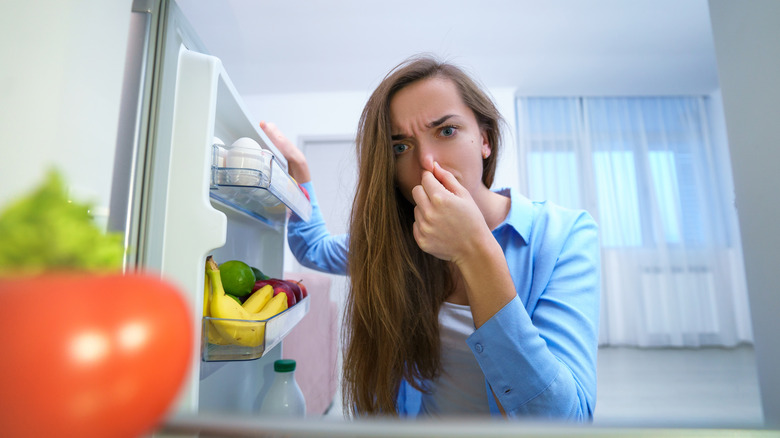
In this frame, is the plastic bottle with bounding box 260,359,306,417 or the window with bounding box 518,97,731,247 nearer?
the plastic bottle with bounding box 260,359,306,417

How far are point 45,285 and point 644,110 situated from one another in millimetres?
4724

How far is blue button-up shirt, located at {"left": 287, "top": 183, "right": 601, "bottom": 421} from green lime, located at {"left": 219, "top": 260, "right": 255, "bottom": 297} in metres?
0.35

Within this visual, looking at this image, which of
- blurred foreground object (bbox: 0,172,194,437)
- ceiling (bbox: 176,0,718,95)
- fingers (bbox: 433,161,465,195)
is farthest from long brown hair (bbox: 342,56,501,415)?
ceiling (bbox: 176,0,718,95)

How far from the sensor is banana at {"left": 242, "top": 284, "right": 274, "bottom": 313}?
1.88ft

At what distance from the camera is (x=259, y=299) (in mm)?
602

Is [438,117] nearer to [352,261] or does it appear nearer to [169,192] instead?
[352,261]

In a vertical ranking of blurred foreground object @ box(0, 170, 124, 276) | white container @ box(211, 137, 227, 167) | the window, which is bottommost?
blurred foreground object @ box(0, 170, 124, 276)

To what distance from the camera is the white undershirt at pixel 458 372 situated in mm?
798

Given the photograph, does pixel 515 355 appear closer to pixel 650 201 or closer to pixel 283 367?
pixel 283 367

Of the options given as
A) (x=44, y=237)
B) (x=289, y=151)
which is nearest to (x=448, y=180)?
(x=289, y=151)

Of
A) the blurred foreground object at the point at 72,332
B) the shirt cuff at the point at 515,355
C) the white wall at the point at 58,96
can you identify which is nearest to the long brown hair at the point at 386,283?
the shirt cuff at the point at 515,355

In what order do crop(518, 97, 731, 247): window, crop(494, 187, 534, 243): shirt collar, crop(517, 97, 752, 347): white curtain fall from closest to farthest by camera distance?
crop(494, 187, 534, 243): shirt collar < crop(517, 97, 752, 347): white curtain < crop(518, 97, 731, 247): window

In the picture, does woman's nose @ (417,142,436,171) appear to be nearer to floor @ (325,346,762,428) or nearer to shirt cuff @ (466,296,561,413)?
shirt cuff @ (466,296,561,413)

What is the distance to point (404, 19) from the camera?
101 inches
